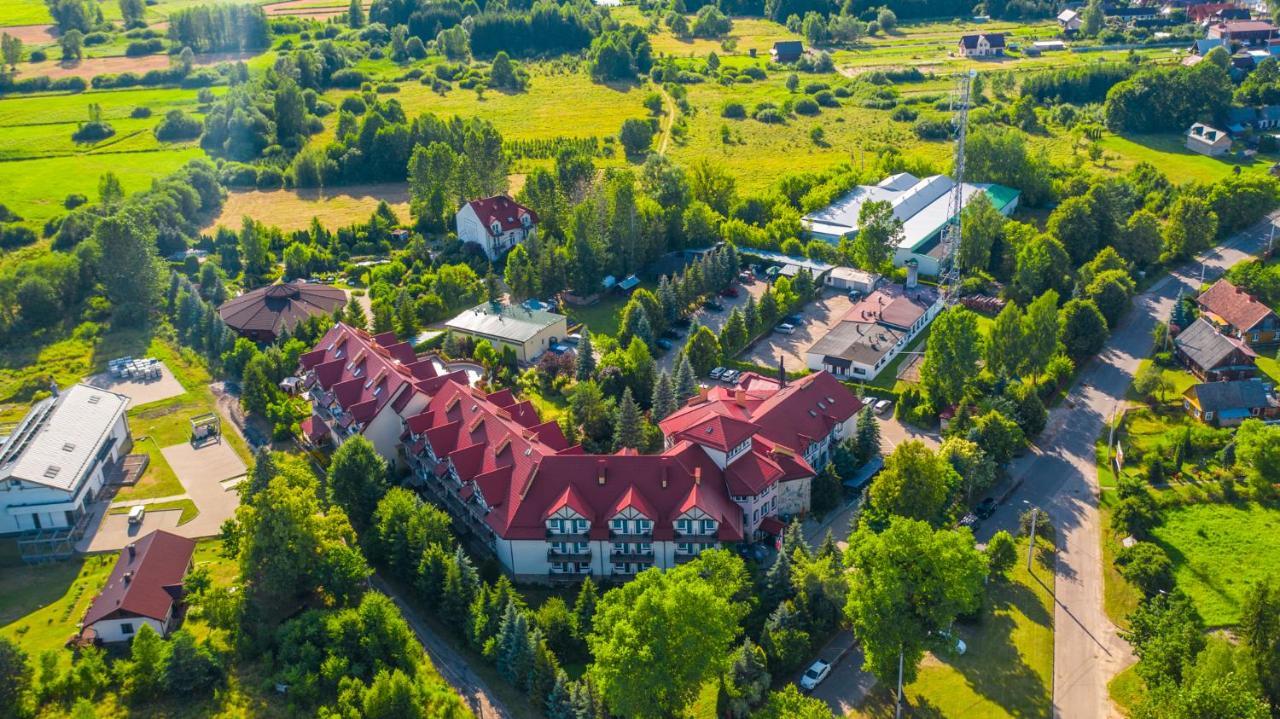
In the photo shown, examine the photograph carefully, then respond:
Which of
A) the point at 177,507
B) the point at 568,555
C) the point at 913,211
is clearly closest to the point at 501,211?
the point at 913,211

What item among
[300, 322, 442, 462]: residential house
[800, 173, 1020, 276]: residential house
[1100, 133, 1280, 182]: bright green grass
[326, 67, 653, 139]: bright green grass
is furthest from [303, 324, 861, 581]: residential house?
[326, 67, 653, 139]: bright green grass

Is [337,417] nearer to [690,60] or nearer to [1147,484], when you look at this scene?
[1147,484]

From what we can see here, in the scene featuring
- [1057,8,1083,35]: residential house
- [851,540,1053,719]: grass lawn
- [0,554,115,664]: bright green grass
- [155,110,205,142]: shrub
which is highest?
[1057,8,1083,35]: residential house

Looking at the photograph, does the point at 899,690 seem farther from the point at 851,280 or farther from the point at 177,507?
the point at 851,280

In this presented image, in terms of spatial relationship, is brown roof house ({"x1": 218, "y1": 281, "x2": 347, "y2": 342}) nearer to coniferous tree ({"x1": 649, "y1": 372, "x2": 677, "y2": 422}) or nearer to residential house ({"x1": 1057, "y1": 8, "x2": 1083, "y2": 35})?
coniferous tree ({"x1": 649, "y1": 372, "x2": 677, "y2": 422})

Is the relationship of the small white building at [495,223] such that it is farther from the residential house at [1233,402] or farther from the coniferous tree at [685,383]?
the residential house at [1233,402]

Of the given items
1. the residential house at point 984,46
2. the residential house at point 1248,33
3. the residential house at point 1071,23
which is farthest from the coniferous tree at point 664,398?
the residential house at point 1071,23

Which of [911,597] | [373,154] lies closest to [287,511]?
[911,597]
